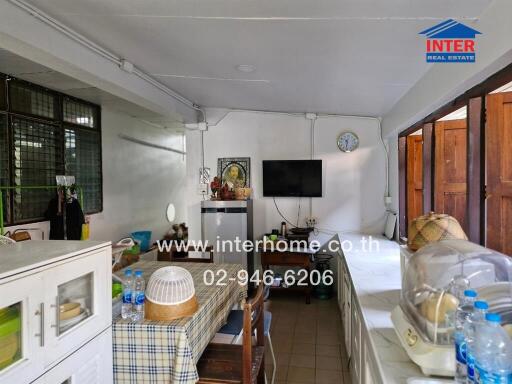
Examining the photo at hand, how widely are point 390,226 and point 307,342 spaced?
171 cm

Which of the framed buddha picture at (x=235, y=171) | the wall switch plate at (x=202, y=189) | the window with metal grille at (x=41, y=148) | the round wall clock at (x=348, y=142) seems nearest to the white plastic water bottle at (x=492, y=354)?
the window with metal grille at (x=41, y=148)

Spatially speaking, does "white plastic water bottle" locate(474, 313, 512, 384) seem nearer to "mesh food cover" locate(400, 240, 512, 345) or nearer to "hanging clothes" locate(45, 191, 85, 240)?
Answer: "mesh food cover" locate(400, 240, 512, 345)

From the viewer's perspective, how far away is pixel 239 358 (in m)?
1.81

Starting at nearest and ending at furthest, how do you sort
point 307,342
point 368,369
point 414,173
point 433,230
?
1. point 368,369
2. point 433,230
3. point 307,342
4. point 414,173

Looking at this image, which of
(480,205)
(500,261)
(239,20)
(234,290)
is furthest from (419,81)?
(234,290)

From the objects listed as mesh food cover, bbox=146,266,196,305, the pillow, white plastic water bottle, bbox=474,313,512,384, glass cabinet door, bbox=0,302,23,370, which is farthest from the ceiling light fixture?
the pillow

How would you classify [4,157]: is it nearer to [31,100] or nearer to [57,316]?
[31,100]

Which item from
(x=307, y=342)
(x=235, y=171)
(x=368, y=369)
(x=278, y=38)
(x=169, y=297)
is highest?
(x=278, y=38)

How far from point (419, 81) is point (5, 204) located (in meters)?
3.34

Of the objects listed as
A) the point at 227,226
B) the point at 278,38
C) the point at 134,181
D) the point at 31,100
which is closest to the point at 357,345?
the point at 278,38

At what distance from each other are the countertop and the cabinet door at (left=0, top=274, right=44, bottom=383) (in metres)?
0.04

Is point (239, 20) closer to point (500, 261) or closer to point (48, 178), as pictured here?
point (500, 261)

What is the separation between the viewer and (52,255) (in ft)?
3.98

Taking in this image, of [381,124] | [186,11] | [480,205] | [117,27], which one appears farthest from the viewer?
[381,124]
